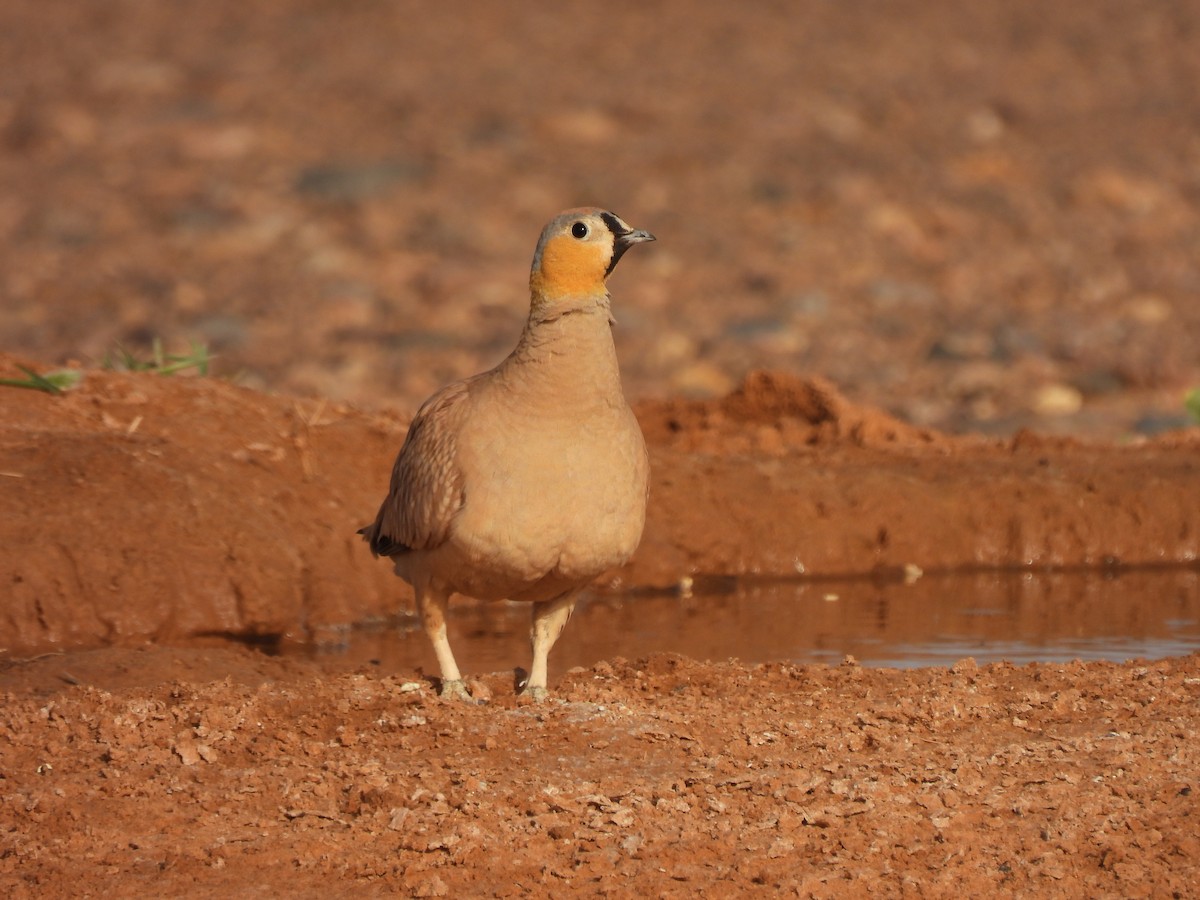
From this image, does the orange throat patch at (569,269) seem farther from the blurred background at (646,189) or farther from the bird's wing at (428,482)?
the blurred background at (646,189)

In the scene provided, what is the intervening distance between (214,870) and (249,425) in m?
6.03

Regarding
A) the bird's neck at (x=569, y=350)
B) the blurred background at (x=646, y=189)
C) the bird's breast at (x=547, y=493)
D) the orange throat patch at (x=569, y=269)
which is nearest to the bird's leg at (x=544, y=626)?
the bird's breast at (x=547, y=493)

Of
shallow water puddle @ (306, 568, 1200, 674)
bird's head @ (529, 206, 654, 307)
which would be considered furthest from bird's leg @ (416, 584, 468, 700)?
shallow water puddle @ (306, 568, 1200, 674)

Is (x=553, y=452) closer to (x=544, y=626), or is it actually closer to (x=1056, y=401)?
(x=544, y=626)

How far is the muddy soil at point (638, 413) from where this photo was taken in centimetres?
517

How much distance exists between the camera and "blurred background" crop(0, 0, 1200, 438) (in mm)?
20344

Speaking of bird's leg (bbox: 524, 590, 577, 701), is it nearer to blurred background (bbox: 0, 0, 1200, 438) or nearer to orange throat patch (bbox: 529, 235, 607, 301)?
orange throat patch (bbox: 529, 235, 607, 301)

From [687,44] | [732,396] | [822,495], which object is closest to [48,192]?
[687,44]

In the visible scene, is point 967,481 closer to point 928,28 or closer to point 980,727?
point 980,727

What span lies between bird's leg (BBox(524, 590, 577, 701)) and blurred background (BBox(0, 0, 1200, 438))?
34.1 feet

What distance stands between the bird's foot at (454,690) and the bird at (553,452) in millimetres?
327

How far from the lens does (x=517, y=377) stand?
21.2ft

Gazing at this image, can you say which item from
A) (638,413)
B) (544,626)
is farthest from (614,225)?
(638,413)

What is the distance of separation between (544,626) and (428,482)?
0.84 m
